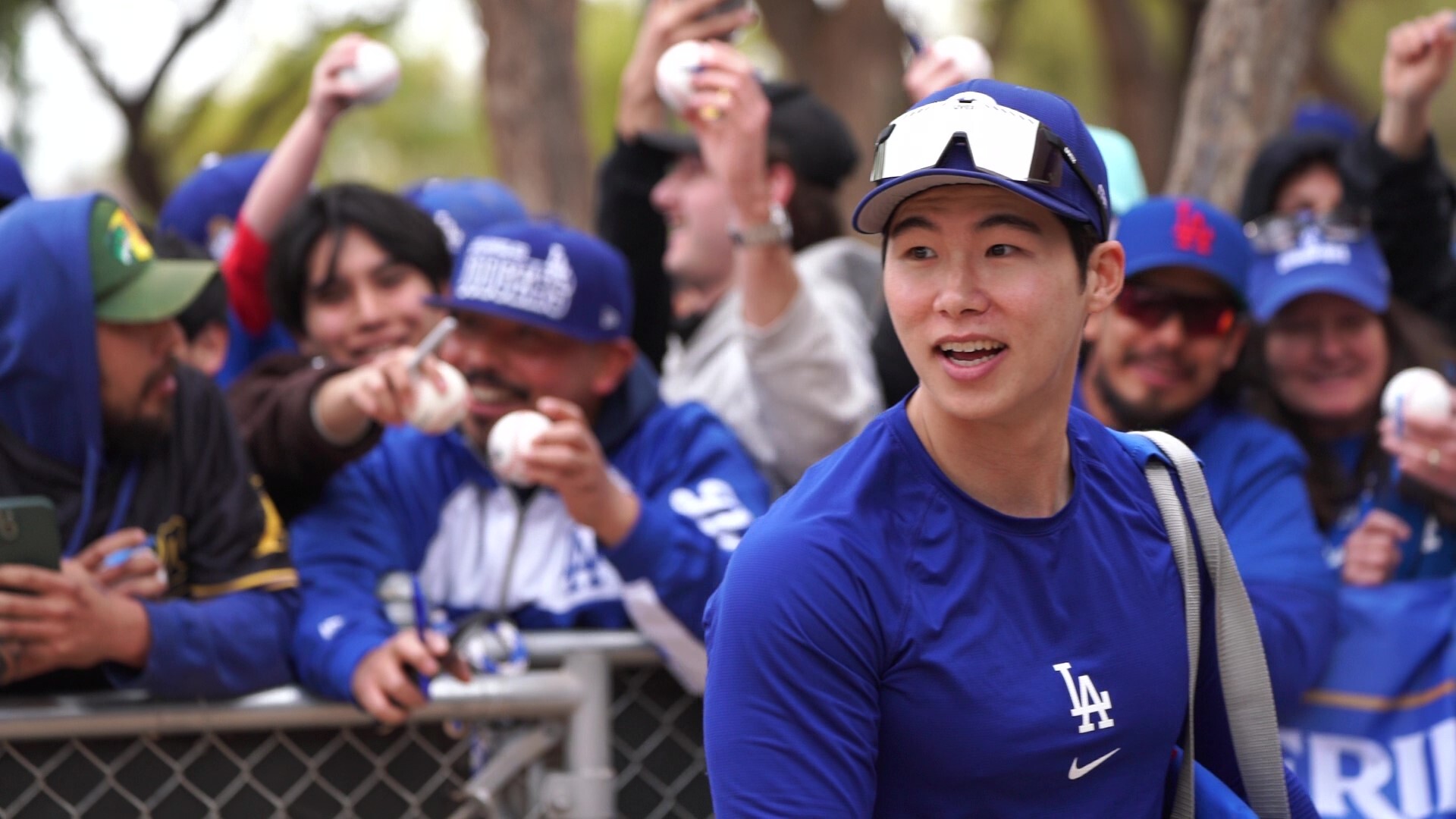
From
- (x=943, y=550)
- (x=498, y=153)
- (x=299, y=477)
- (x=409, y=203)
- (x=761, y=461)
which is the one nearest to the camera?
(x=943, y=550)

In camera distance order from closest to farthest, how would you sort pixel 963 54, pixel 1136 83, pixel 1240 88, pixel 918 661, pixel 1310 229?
pixel 918 661, pixel 963 54, pixel 1310 229, pixel 1240 88, pixel 1136 83

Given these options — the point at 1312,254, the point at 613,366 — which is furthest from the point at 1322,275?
the point at 613,366

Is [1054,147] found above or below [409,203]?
above

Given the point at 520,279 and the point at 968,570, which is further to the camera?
the point at 520,279

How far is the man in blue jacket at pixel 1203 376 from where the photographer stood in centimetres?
383

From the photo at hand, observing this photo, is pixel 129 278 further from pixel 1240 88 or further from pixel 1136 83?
pixel 1136 83

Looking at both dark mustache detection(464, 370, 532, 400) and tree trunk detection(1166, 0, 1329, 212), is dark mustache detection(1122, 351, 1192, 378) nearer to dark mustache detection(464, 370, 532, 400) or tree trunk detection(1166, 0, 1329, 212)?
dark mustache detection(464, 370, 532, 400)

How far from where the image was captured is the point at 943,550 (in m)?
2.17

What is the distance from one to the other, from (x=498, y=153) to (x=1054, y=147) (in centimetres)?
703

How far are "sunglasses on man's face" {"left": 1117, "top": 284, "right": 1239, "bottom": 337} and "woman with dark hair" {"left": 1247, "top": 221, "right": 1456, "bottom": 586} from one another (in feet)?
1.14

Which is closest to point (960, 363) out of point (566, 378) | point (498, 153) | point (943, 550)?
point (943, 550)

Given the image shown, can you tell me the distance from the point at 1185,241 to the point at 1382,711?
3.99 feet

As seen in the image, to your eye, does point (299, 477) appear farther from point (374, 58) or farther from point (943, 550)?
point (943, 550)

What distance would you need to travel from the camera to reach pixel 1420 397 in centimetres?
378
